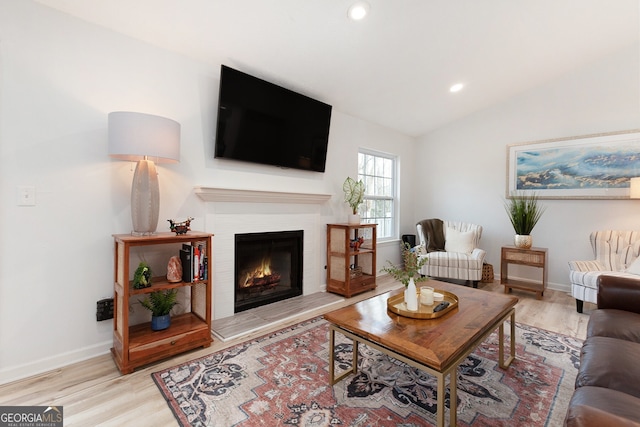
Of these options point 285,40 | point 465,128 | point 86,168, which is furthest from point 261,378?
point 465,128

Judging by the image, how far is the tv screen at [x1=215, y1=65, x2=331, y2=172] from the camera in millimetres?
2584

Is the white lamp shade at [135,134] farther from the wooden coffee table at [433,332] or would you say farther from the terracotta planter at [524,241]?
the terracotta planter at [524,241]

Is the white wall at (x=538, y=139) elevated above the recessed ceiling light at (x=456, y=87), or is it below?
below

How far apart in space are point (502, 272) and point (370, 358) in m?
2.61

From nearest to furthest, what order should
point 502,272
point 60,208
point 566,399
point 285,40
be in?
point 566,399, point 60,208, point 285,40, point 502,272

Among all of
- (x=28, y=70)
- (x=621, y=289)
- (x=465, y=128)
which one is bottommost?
(x=621, y=289)

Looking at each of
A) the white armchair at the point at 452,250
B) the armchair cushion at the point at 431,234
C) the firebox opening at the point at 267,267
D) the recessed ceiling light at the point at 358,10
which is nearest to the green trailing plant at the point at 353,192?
the firebox opening at the point at 267,267

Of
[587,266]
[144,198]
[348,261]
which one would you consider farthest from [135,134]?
[587,266]

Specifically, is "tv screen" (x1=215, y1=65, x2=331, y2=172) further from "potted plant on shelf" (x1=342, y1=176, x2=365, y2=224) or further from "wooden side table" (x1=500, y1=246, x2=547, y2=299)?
"wooden side table" (x1=500, y1=246, x2=547, y2=299)

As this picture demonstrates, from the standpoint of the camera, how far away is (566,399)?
159 cm

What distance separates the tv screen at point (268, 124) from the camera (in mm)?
2584

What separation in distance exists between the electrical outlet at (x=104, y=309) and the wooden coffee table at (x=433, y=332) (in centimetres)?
162

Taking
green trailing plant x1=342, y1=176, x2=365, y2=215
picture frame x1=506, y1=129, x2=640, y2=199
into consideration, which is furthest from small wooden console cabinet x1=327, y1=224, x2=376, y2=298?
picture frame x1=506, y1=129, x2=640, y2=199

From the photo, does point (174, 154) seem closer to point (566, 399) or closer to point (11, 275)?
point (11, 275)
